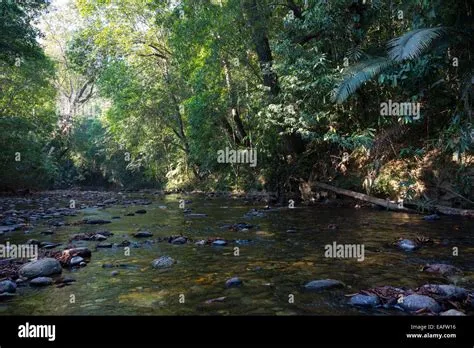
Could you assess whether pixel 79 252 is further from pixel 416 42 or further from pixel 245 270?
pixel 416 42

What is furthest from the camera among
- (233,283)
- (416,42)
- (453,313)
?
(416,42)

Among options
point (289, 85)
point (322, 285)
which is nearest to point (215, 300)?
point (322, 285)

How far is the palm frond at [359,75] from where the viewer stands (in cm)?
1095

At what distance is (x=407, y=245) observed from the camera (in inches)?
271

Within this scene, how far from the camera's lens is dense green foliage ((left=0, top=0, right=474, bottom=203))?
10.8 metres

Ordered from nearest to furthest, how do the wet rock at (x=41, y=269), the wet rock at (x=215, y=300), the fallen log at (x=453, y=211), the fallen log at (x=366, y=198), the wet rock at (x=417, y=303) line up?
the wet rock at (x=417, y=303) → the wet rock at (x=215, y=300) → the wet rock at (x=41, y=269) → the fallen log at (x=453, y=211) → the fallen log at (x=366, y=198)

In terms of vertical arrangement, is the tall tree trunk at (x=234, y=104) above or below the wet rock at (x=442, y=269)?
above

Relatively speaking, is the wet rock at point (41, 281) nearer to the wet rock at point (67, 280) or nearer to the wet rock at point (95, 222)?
the wet rock at point (67, 280)

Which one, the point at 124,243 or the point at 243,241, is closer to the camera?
the point at 124,243

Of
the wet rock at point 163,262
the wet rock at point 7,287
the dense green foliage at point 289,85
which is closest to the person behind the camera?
the wet rock at point 7,287

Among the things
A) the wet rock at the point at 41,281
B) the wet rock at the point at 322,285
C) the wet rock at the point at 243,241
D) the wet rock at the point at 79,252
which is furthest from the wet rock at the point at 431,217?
the wet rock at the point at 41,281

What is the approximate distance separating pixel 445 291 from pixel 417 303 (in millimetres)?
512

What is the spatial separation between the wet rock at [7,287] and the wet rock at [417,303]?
14.0 ft

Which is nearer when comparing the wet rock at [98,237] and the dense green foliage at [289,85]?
the wet rock at [98,237]
